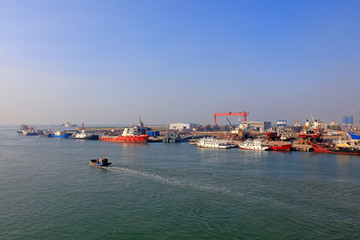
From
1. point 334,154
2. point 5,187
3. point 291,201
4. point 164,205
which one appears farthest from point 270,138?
point 5,187

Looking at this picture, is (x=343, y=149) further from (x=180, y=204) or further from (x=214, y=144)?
(x=180, y=204)

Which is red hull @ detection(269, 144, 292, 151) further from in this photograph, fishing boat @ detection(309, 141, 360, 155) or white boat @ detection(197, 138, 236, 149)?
white boat @ detection(197, 138, 236, 149)

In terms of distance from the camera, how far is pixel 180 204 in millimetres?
25594

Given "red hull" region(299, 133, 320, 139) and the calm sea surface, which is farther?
"red hull" region(299, 133, 320, 139)

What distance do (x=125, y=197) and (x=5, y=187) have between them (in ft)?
59.4

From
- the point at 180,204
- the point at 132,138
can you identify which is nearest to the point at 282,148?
the point at 180,204

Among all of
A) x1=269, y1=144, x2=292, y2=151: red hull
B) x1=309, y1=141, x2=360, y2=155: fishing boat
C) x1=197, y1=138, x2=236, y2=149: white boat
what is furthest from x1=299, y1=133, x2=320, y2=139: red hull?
x1=197, y1=138, x2=236, y2=149: white boat

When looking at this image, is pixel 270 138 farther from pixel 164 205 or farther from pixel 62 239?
pixel 62 239

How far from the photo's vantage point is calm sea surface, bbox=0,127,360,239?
19.8m

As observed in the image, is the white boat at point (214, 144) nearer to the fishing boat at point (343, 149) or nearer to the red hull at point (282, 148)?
the red hull at point (282, 148)

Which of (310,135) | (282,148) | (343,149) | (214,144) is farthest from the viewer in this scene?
(214,144)

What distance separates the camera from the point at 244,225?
20688mm

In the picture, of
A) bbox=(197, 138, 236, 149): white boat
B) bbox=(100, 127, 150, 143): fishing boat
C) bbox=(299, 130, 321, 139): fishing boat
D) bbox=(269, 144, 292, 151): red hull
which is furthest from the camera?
bbox=(100, 127, 150, 143): fishing boat

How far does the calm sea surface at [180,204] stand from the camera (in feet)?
64.8
